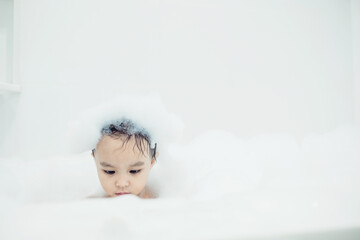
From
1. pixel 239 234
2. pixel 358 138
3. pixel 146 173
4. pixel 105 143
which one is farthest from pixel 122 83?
pixel 358 138

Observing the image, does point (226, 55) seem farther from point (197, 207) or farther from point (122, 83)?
point (197, 207)

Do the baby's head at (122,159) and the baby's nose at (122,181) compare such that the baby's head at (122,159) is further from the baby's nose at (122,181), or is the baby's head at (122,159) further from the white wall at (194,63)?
the white wall at (194,63)

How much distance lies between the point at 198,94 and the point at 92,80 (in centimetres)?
41

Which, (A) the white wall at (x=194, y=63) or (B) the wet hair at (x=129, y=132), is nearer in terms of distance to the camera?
(B) the wet hair at (x=129, y=132)


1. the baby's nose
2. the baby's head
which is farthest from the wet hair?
the baby's nose

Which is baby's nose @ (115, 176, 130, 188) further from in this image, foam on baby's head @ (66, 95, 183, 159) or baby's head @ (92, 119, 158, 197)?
foam on baby's head @ (66, 95, 183, 159)

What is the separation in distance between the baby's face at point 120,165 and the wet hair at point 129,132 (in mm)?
13

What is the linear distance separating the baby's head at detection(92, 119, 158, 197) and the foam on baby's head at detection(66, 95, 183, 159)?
0.04 metres

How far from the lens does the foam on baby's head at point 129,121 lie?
3.61ft

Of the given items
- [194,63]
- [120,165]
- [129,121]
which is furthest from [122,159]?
[194,63]

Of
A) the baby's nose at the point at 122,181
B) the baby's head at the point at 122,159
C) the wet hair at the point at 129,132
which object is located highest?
the wet hair at the point at 129,132

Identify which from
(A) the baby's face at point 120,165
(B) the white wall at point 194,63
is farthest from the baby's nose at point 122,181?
(B) the white wall at point 194,63

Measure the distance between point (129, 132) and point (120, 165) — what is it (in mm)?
118

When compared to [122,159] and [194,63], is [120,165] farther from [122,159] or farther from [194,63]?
[194,63]
